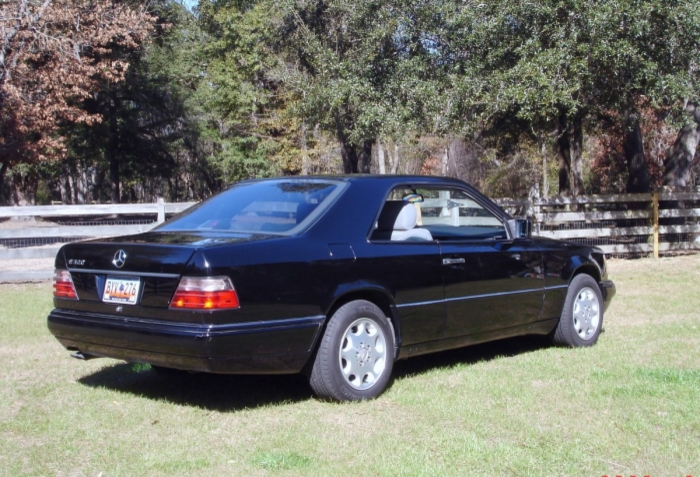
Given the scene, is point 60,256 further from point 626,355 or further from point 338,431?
point 626,355

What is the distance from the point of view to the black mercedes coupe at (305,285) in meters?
5.08

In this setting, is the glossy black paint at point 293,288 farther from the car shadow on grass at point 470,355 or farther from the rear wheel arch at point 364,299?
the car shadow on grass at point 470,355

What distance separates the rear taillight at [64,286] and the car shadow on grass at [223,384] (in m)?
0.84

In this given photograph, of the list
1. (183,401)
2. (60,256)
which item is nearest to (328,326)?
(183,401)

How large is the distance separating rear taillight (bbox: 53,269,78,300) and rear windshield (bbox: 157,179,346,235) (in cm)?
82

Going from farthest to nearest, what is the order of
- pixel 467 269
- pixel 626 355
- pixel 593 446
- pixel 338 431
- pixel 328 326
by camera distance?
pixel 626 355, pixel 467 269, pixel 328 326, pixel 338 431, pixel 593 446

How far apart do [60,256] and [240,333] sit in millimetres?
1757

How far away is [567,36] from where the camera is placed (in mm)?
13594

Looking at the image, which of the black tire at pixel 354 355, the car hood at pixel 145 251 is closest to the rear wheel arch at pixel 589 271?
the black tire at pixel 354 355

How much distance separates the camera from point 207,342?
4.95 m

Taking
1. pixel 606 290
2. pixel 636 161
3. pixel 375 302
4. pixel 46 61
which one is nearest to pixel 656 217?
pixel 636 161

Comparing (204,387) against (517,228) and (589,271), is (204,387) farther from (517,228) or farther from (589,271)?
(589,271)

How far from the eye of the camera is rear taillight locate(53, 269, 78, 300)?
579 cm

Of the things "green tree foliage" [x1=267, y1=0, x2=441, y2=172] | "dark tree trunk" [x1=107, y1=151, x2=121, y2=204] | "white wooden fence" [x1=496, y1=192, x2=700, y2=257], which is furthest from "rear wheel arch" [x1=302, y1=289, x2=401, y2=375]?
"dark tree trunk" [x1=107, y1=151, x2=121, y2=204]
